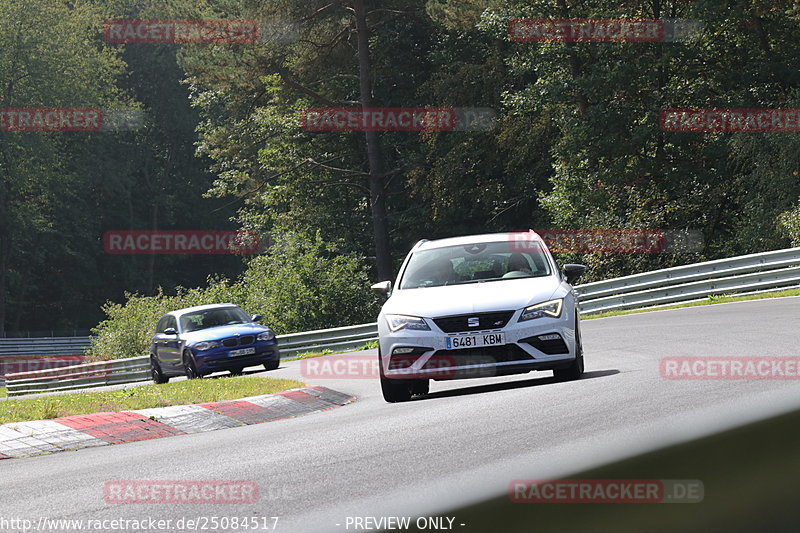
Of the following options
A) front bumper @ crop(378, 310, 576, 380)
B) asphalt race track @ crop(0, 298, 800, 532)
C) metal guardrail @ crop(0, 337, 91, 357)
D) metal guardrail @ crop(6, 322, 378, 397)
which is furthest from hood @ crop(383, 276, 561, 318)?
metal guardrail @ crop(0, 337, 91, 357)

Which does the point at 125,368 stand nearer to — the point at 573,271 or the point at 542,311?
the point at 573,271

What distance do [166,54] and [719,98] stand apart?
5899 cm

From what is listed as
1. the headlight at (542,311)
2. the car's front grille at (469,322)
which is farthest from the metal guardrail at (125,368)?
the car's front grille at (469,322)

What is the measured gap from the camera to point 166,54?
86375mm

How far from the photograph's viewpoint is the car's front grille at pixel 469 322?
10844 millimetres

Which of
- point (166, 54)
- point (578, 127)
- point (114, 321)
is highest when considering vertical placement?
point (166, 54)

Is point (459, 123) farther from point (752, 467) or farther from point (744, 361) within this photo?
point (752, 467)

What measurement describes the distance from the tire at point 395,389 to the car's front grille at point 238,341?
11662 mm

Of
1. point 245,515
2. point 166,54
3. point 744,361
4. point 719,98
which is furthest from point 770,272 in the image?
point 166,54

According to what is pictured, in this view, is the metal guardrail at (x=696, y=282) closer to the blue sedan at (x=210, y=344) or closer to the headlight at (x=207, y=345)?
the blue sedan at (x=210, y=344)

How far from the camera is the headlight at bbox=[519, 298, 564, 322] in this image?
10984 millimetres

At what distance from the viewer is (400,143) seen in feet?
170

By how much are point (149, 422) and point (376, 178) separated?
37.1 meters

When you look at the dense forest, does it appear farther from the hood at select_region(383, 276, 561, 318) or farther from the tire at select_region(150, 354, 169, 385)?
the hood at select_region(383, 276, 561, 318)
